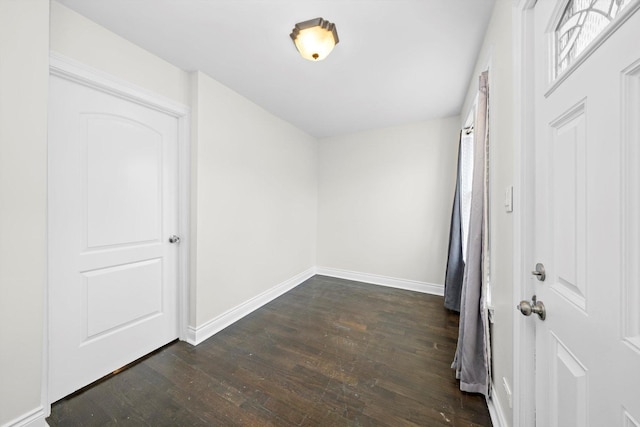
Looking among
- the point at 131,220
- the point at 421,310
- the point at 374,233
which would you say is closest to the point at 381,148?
the point at 374,233

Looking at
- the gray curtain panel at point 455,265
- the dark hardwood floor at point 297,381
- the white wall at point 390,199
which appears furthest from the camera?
the white wall at point 390,199

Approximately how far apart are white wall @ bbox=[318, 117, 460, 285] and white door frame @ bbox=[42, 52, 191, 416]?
7.56 feet

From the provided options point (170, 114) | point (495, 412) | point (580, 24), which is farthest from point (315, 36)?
point (495, 412)

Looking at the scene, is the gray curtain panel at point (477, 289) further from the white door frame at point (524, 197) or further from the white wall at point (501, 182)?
the white door frame at point (524, 197)

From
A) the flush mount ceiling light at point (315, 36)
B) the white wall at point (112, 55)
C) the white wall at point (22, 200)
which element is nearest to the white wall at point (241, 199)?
the white wall at point (112, 55)

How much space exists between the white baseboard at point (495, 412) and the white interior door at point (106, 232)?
2.44m

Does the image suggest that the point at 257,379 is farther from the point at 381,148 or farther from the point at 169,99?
the point at 381,148

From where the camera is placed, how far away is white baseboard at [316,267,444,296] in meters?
3.19

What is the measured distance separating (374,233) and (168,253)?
8.80ft

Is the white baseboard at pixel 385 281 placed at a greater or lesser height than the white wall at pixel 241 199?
lesser

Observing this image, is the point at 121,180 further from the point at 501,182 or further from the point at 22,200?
the point at 501,182

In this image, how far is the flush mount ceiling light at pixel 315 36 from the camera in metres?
1.47

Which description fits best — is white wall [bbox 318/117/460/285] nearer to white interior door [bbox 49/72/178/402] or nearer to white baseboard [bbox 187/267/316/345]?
white baseboard [bbox 187/267/316/345]

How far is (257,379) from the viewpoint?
1.65m
